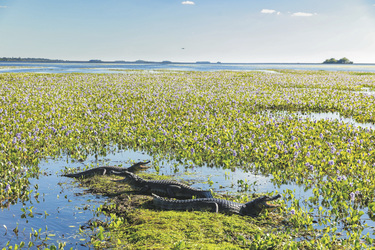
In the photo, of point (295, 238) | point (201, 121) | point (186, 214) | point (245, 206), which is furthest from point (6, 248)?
point (201, 121)

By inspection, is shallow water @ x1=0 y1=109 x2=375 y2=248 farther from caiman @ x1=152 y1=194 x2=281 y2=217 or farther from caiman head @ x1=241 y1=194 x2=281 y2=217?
caiman @ x1=152 y1=194 x2=281 y2=217

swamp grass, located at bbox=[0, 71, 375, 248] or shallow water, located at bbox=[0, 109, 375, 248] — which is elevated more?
swamp grass, located at bbox=[0, 71, 375, 248]

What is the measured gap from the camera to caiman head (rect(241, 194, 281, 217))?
6000 mm

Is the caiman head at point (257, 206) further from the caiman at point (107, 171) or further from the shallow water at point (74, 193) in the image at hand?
the caiman at point (107, 171)

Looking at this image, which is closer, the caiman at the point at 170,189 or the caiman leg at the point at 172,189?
the caiman at the point at 170,189

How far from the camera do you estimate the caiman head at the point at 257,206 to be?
600cm

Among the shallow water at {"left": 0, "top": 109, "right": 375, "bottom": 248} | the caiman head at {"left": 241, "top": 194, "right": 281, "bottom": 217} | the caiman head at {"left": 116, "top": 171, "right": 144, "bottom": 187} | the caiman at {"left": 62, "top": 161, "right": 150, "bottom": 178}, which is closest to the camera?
the shallow water at {"left": 0, "top": 109, "right": 375, "bottom": 248}

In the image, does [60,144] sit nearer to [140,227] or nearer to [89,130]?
[89,130]

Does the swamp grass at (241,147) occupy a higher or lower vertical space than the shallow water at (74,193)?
higher

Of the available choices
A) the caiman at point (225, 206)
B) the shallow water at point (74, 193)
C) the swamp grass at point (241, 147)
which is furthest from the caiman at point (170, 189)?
the swamp grass at point (241, 147)

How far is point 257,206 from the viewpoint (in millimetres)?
6059

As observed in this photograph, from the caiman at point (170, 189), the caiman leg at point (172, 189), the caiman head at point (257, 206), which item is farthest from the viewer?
the caiman leg at point (172, 189)

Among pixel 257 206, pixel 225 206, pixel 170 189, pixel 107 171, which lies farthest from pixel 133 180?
pixel 257 206

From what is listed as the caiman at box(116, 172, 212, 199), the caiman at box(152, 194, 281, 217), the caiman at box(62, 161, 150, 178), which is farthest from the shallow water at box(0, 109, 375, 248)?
the caiman at box(152, 194, 281, 217)
